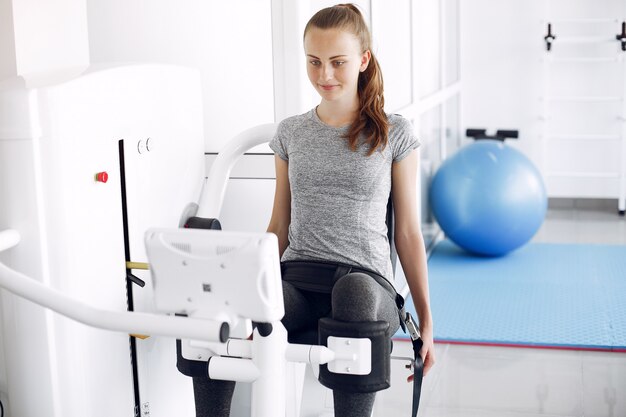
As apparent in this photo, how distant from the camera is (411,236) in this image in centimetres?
206

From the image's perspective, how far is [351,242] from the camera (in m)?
2.01

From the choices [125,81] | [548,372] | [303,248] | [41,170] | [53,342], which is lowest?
[548,372]

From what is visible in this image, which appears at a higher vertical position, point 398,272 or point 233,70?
point 233,70

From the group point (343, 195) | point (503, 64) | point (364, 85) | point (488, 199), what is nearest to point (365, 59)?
point (364, 85)

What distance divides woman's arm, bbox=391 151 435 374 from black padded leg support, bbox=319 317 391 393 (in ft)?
1.01

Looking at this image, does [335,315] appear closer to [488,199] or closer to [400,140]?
[400,140]

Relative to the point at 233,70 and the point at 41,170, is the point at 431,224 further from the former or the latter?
the point at 41,170

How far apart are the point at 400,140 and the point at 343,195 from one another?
0.61ft

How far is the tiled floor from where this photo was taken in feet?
9.21

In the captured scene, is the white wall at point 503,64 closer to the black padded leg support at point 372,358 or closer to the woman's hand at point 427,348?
the woman's hand at point 427,348

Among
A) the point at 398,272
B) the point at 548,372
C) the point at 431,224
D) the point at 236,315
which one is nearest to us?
the point at 236,315

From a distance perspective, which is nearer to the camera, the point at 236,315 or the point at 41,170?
the point at 236,315

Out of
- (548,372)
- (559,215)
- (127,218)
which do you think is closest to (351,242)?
(127,218)

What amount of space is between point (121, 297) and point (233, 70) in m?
0.78
